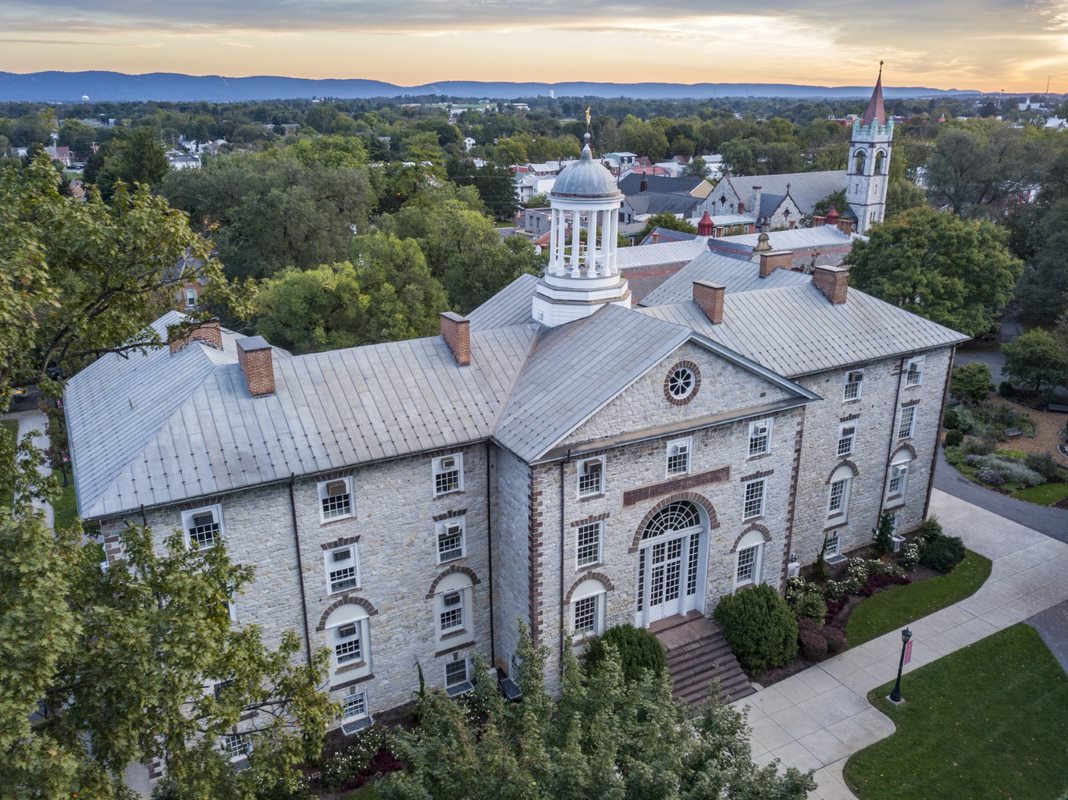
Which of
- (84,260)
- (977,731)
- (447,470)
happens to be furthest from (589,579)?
(84,260)

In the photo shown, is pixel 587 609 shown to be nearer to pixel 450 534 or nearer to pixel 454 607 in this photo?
pixel 454 607

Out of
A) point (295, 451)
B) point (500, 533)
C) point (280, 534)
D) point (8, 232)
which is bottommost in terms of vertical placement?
point (500, 533)

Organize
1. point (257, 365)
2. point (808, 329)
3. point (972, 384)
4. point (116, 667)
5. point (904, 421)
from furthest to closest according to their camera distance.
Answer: point (972, 384)
point (904, 421)
point (808, 329)
point (257, 365)
point (116, 667)

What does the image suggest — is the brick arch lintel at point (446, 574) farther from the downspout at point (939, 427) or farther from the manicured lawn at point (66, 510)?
the downspout at point (939, 427)

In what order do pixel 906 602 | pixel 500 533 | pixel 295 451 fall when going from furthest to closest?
pixel 906 602
pixel 500 533
pixel 295 451

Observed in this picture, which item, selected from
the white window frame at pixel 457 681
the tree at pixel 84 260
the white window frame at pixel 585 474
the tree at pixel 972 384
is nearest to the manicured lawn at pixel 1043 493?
the tree at pixel 972 384

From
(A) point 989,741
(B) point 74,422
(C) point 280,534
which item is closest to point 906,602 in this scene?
(A) point 989,741

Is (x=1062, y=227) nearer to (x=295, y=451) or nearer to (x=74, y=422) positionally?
(x=295, y=451)
